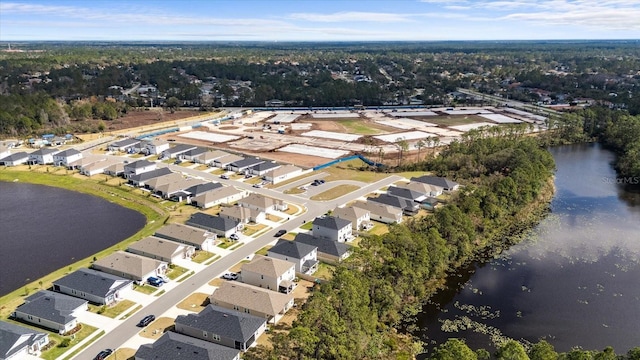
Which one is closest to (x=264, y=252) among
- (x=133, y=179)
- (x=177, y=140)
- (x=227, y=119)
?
(x=133, y=179)

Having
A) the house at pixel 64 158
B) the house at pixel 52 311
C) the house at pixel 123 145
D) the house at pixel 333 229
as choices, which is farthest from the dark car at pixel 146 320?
the house at pixel 123 145

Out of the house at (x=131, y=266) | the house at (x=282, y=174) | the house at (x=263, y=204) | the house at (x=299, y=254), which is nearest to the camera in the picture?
the house at (x=131, y=266)

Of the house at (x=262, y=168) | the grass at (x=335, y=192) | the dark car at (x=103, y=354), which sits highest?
the house at (x=262, y=168)

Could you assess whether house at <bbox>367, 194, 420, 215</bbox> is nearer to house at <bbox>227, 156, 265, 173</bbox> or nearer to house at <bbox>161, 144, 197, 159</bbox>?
house at <bbox>227, 156, 265, 173</bbox>

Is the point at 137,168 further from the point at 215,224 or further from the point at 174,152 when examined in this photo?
the point at 215,224

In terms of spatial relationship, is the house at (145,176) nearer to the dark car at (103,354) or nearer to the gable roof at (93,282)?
the gable roof at (93,282)

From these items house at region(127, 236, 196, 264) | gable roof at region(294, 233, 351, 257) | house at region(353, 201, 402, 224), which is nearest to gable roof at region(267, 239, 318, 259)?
gable roof at region(294, 233, 351, 257)
